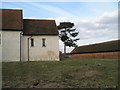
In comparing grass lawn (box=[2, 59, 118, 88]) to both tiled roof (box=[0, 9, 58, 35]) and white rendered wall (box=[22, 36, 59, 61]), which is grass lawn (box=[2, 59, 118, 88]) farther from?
tiled roof (box=[0, 9, 58, 35])

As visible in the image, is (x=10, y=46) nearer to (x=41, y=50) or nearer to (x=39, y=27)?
(x=41, y=50)

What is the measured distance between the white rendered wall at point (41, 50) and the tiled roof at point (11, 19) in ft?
7.55

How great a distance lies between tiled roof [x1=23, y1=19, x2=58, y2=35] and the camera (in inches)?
1168

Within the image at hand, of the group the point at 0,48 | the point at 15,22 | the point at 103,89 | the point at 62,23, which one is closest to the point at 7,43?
the point at 0,48

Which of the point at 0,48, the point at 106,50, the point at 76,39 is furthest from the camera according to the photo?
the point at 76,39

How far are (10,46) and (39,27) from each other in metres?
6.46

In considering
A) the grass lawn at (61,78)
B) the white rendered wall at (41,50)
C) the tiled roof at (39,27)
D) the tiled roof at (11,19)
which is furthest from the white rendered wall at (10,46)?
the grass lawn at (61,78)

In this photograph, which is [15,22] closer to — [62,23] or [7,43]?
[7,43]

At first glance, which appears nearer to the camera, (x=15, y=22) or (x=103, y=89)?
(x=103, y=89)

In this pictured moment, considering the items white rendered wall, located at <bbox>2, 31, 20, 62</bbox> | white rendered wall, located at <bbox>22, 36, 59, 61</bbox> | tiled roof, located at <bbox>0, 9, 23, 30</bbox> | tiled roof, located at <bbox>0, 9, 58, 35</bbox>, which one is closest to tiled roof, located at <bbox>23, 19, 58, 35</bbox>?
tiled roof, located at <bbox>0, 9, 58, 35</bbox>

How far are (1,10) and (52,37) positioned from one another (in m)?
9.46

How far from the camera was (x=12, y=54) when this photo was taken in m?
27.1

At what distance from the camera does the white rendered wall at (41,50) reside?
28706 millimetres

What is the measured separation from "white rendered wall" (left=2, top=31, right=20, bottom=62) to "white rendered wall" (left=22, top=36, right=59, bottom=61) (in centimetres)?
137
